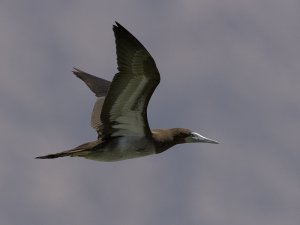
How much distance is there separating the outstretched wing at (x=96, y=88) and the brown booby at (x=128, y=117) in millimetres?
53

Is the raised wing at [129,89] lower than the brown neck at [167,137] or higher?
higher

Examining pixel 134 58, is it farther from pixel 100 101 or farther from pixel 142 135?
pixel 100 101

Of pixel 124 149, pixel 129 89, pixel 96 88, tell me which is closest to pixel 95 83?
pixel 96 88

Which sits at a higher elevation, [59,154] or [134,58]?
[134,58]

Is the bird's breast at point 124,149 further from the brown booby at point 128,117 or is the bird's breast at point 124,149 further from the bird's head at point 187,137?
the bird's head at point 187,137

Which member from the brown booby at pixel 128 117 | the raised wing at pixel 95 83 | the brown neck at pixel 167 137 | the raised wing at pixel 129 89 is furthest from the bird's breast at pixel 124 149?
the raised wing at pixel 95 83

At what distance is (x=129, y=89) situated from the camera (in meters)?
22.9

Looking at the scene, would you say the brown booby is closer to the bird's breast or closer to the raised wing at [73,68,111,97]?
the bird's breast

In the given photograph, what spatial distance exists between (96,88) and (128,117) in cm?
442

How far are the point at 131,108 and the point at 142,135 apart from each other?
93 centimetres

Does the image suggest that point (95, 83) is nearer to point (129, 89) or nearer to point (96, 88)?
point (96, 88)

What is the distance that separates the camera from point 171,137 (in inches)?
993

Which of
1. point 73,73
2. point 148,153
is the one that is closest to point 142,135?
point 148,153

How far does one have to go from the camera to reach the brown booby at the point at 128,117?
72.6ft
